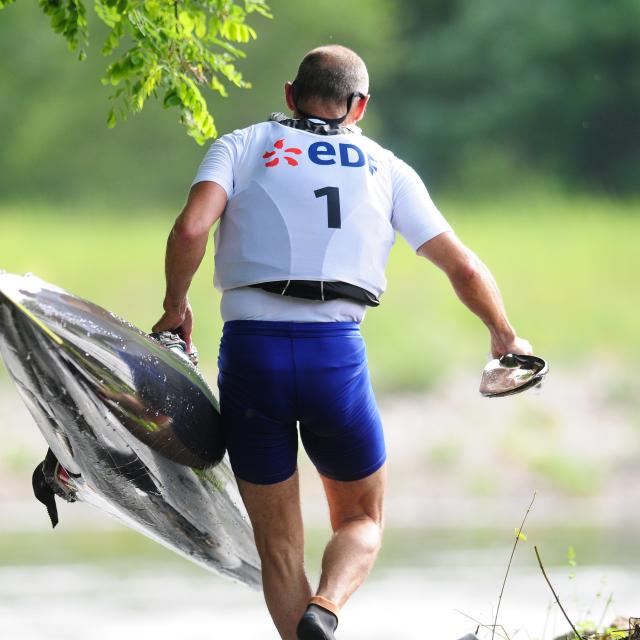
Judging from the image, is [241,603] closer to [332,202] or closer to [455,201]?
[332,202]

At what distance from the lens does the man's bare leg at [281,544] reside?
345 centimetres

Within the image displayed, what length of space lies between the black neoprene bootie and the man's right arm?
2.56ft

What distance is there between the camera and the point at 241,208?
11.2 ft

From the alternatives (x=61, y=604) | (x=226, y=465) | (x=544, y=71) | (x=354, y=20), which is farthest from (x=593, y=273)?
(x=226, y=465)

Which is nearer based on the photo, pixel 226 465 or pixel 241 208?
pixel 241 208

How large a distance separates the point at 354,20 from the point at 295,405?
16.3 metres

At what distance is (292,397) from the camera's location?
11.1ft

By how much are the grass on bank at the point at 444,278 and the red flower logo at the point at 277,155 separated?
10.6 meters

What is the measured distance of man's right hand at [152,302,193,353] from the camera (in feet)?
11.9

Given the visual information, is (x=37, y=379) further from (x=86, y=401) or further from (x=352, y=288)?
(x=352, y=288)

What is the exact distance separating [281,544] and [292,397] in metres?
0.37

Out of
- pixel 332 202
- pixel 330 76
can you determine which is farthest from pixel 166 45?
pixel 332 202

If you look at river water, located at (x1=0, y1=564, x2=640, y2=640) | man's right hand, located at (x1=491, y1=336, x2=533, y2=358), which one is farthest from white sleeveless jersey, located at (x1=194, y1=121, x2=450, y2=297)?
river water, located at (x1=0, y1=564, x2=640, y2=640)

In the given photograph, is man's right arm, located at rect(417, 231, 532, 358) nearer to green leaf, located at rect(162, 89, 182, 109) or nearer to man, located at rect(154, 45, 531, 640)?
man, located at rect(154, 45, 531, 640)
